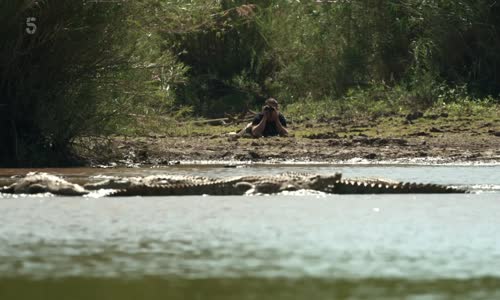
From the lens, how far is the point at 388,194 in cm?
1222

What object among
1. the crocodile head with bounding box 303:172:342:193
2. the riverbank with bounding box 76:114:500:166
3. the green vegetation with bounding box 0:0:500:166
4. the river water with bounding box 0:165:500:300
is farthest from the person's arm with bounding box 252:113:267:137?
the crocodile head with bounding box 303:172:342:193

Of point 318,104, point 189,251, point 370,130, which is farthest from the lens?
point 318,104

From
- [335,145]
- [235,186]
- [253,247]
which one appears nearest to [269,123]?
[335,145]

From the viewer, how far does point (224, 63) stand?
94.1 ft

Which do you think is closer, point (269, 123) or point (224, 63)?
point (269, 123)

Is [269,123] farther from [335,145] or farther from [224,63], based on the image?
[224,63]

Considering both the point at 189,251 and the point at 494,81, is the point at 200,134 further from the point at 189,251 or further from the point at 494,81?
the point at 189,251

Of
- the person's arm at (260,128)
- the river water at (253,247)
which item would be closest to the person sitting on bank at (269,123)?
the person's arm at (260,128)

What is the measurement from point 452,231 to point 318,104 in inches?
594

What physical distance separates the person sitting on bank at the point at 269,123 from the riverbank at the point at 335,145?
0.27m

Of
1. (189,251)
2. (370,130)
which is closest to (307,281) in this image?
(189,251)

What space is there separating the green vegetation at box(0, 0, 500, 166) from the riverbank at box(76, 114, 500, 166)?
42 centimetres

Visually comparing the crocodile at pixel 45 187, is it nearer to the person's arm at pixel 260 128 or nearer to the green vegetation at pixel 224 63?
the green vegetation at pixel 224 63

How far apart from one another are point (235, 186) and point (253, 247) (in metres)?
3.60
